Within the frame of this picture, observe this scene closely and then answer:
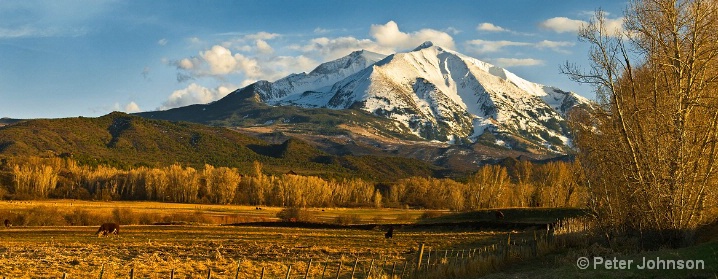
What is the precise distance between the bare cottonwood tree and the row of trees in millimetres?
109181

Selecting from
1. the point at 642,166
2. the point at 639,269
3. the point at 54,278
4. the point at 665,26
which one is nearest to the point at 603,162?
the point at 642,166

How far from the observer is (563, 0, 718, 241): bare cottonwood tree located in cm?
2636

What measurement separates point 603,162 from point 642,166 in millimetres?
2986

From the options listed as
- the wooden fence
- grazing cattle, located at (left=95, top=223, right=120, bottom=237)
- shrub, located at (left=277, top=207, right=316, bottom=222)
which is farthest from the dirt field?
shrub, located at (left=277, top=207, right=316, bottom=222)

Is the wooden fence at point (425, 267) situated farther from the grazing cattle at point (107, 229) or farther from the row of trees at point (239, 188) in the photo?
the row of trees at point (239, 188)

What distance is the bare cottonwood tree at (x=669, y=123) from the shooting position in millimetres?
26359

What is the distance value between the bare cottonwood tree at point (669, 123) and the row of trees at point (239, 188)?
4298 inches

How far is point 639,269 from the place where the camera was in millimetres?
19969

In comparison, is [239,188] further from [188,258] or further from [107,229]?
[188,258]

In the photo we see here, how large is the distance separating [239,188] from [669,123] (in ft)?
503

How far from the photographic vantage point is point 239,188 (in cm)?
17138

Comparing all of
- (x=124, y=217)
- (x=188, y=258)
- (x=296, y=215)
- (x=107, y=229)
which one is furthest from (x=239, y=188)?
(x=188, y=258)

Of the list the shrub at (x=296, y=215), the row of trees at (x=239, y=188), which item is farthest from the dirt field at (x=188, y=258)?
the row of trees at (x=239, y=188)

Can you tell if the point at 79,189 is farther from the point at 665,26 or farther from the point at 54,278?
the point at 665,26
